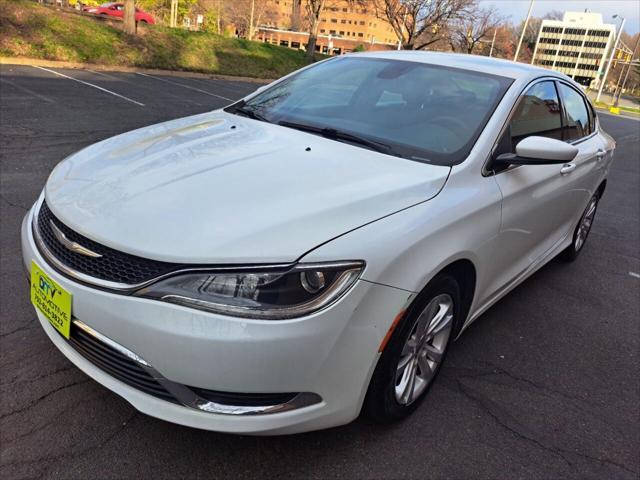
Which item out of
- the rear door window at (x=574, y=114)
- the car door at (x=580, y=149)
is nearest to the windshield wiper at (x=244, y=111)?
the car door at (x=580, y=149)

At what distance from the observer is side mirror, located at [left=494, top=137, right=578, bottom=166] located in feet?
8.61

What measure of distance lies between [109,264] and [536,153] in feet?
6.73

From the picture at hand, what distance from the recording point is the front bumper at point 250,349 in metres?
1.72

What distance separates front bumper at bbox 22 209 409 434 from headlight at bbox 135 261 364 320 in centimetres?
3

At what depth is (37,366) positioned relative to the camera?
2547 mm

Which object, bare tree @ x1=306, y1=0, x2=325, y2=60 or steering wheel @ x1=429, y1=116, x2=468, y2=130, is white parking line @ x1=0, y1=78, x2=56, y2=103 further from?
bare tree @ x1=306, y1=0, x2=325, y2=60

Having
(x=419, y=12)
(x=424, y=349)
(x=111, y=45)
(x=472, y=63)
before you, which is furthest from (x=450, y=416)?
(x=419, y=12)

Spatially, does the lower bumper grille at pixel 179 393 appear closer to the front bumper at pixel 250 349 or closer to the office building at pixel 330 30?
the front bumper at pixel 250 349

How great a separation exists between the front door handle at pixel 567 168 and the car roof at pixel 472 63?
62cm

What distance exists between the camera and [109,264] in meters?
1.86

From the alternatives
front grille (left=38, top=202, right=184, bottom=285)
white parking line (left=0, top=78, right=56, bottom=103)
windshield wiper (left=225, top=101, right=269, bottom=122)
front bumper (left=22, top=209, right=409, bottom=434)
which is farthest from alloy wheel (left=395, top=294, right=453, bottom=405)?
white parking line (left=0, top=78, right=56, bottom=103)

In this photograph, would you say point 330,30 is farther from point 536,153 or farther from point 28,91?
point 536,153

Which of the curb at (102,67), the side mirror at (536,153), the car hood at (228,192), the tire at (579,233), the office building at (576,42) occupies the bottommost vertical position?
the curb at (102,67)

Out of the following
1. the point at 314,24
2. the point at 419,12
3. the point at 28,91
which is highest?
the point at 419,12
